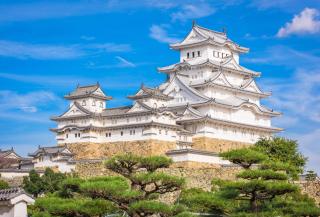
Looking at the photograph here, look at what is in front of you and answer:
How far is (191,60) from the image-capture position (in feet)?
200

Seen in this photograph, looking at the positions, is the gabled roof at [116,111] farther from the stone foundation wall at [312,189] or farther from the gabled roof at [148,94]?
the stone foundation wall at [312,189]

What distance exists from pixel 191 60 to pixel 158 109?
11510 mm

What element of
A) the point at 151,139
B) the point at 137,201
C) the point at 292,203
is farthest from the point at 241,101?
the point at 137,201

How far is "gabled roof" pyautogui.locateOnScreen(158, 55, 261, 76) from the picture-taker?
58797 mm

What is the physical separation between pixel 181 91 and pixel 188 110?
10.3ft

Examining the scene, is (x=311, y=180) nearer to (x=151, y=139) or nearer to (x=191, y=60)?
(x=151, y=139)

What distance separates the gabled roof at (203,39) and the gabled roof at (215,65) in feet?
5.55

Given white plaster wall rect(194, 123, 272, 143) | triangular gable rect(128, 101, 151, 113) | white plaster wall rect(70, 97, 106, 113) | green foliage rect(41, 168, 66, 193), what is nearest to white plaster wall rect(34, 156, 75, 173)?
green foliage rect(41, 168, 66, 193)

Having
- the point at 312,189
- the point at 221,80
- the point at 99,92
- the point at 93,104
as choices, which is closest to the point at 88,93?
the point at 93,104

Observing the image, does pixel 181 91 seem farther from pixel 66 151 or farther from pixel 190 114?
pixel 66 151

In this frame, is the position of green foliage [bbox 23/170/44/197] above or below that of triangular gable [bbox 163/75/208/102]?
below

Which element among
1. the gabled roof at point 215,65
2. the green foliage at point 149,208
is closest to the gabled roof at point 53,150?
the gabled roof at point 215,65

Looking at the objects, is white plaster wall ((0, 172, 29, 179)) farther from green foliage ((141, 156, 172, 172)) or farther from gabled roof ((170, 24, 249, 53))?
green foliage ((141, 156, 172, 172))

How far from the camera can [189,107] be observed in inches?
2146
